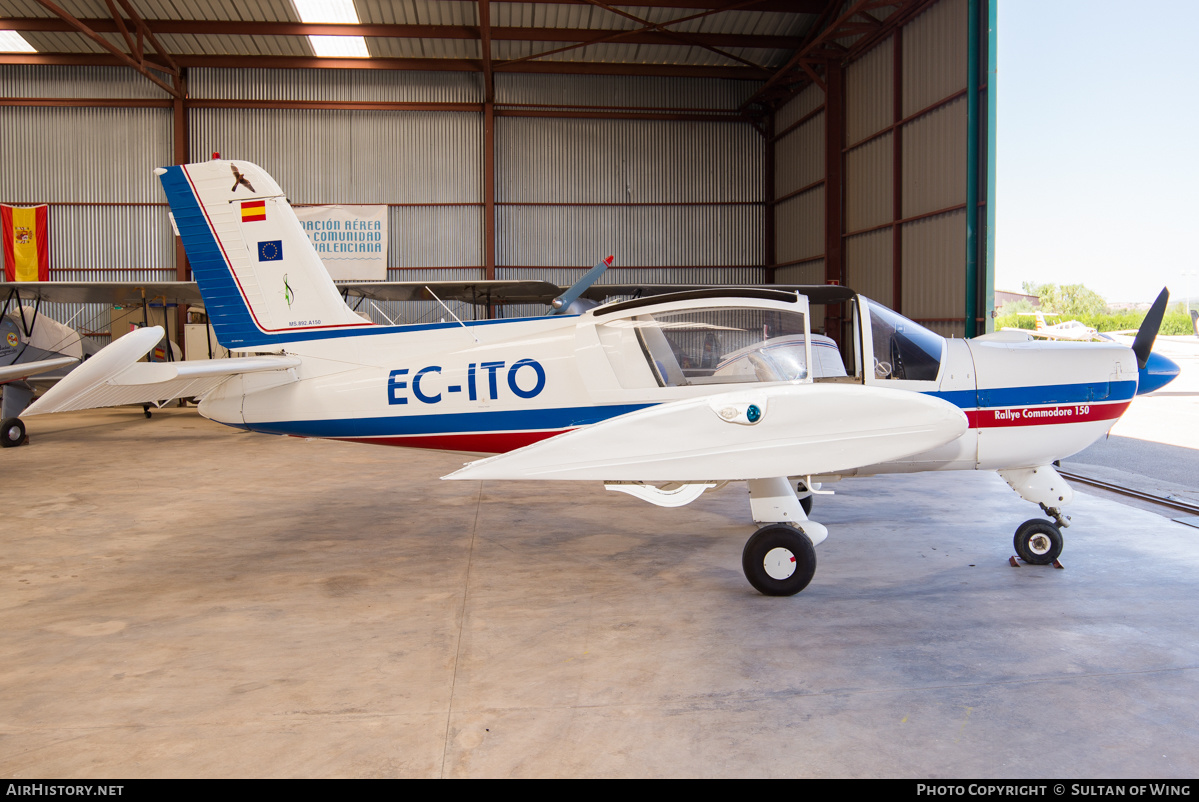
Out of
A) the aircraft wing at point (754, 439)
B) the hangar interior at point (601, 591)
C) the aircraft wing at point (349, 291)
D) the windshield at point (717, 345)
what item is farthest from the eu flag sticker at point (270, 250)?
the aircraft wing at point (349, 291)

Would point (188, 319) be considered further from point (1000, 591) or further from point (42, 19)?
point (1000, 591)

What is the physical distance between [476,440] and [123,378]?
220cm

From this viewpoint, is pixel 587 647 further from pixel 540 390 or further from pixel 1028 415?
pixel 1028 415

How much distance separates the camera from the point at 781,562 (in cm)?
453

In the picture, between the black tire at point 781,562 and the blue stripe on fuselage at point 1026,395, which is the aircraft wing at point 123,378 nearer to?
the black tire at point 781,562

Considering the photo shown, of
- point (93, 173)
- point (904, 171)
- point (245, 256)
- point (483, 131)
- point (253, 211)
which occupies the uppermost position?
point (483, 131)

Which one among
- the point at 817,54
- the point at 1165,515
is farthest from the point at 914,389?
the point at 817,54

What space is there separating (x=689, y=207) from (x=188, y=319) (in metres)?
13.8

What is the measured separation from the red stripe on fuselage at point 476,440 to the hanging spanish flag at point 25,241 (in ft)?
66.4

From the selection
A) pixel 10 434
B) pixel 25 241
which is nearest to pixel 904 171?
pixel 10 434

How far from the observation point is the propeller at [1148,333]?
199 inches

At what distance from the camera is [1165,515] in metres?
6.56

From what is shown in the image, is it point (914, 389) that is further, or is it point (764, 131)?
point (764, 131)

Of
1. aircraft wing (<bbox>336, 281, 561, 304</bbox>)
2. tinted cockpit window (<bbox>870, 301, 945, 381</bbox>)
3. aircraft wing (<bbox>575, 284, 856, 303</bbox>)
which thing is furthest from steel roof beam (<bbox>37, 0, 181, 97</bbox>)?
tinted cockpit window (<bbox>870, 301, 945, 381</bbox>)
